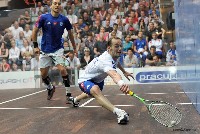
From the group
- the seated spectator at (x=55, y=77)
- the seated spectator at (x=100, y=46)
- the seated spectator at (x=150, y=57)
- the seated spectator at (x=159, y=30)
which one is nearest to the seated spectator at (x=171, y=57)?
the seated spectator at (x=150, y=57)

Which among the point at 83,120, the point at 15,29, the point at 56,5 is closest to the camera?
the point at 83,120

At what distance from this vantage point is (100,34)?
11.4m

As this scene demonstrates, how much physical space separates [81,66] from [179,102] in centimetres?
539

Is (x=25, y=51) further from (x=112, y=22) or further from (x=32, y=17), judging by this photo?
(x=112, y=22)

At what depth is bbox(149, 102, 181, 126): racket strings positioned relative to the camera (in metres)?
3.31

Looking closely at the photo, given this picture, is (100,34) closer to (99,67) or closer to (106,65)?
(99,67)

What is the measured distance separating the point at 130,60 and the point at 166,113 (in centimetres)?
697

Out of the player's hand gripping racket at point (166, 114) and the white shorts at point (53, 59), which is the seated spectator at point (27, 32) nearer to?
the white shorts at point (53, 59)

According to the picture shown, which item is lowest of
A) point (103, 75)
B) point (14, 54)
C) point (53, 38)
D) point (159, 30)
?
point (14, 54)

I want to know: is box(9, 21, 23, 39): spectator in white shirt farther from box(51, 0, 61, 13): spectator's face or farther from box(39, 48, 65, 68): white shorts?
box(51, 0, 61, 13): spectator's face

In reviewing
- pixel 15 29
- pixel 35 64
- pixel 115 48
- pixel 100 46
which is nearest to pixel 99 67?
pixel 115 48

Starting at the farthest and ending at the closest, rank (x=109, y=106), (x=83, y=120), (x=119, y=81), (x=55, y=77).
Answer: (x=55, y=77) → (x=83, y=120) → (x=109, y=106) → (x=119, y=81)

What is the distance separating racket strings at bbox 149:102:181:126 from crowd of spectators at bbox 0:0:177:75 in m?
6.17

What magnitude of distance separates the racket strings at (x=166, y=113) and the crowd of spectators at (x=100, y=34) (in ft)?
20.2
